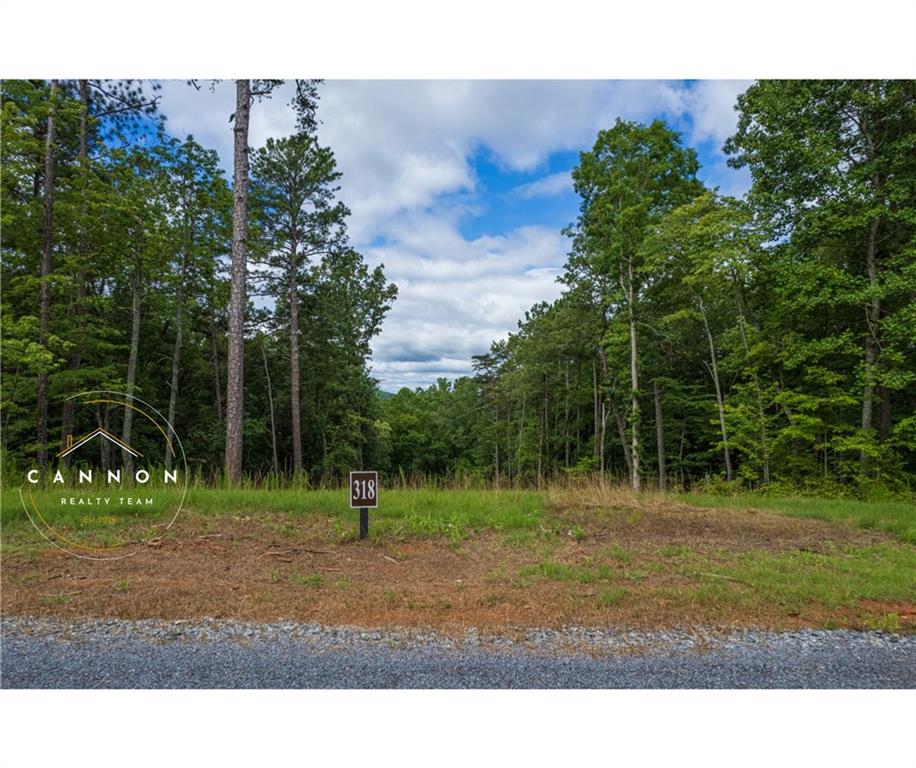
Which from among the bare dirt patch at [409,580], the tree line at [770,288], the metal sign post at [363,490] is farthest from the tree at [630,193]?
the metal sign post at [363,490]

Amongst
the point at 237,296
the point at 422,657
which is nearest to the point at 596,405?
the point at 237,296

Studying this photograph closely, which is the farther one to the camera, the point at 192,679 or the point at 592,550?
the point at 592,550

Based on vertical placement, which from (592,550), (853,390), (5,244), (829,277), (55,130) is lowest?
(592,550)

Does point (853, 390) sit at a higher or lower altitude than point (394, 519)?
higher

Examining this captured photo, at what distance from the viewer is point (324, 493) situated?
613 centimetres

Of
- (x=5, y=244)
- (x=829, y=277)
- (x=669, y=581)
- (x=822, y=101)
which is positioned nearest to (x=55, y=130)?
(x=5, y=244)

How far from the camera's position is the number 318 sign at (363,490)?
4.41 meters

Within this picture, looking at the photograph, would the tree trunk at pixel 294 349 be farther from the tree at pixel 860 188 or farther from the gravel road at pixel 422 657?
the tree at pixel 860 188

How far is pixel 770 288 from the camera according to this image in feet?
37.3

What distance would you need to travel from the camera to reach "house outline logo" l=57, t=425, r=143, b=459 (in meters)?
3.46

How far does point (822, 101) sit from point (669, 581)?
35.6 ft

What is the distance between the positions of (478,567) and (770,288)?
496 inches

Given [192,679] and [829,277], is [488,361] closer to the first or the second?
[829,277]

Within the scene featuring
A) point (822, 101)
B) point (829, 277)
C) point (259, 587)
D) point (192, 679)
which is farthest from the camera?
point (829, 277)
